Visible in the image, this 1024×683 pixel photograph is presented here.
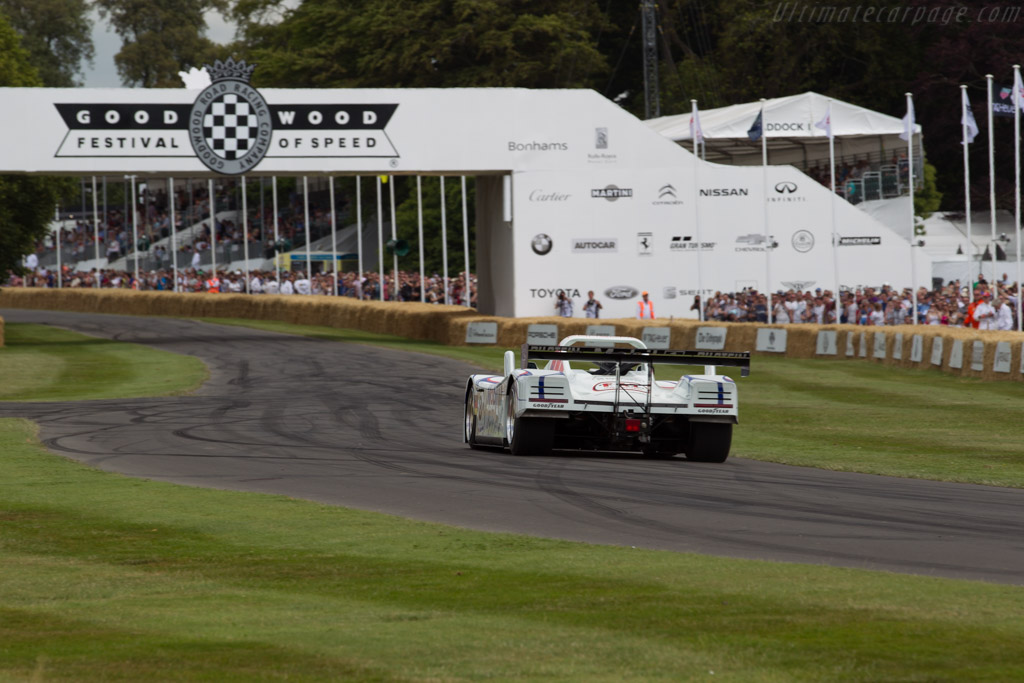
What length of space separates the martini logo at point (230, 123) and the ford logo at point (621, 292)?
1074 centimetres

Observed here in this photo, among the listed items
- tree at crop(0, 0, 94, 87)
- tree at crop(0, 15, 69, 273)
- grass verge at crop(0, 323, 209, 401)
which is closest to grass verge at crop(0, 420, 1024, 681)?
grass verge at crop(0, 323, 209, 401)

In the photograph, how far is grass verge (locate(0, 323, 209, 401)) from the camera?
28562 mm

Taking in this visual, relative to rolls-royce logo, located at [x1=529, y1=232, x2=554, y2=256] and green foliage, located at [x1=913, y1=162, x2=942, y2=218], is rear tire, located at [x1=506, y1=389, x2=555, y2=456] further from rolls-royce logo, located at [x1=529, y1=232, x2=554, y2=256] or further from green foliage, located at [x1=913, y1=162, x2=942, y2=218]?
green foliage, located at [x1=913, y1=162, x2=942, y2=218]

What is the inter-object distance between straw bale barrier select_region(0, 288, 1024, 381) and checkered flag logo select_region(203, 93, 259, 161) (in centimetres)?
858

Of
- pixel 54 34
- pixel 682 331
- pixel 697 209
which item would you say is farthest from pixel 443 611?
pixel 54 34

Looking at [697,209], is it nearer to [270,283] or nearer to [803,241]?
[803,241]

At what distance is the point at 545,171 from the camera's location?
40.8m

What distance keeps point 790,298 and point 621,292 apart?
16.0ft

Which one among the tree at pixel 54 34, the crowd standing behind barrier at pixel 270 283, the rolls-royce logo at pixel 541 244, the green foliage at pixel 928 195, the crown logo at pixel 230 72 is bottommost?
the crowd standing behind barrier at pixel 270 283

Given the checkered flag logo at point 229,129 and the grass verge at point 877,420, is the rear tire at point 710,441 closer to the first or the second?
the grass verge at point 877,420

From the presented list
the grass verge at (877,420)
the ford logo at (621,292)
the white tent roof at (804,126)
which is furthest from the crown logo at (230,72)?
the white tent roof at (804,126)

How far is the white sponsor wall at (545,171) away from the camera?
1448 inches

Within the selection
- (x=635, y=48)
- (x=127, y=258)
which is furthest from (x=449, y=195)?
(x=635, y=48)

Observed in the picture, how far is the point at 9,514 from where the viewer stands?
10820 millimetres
